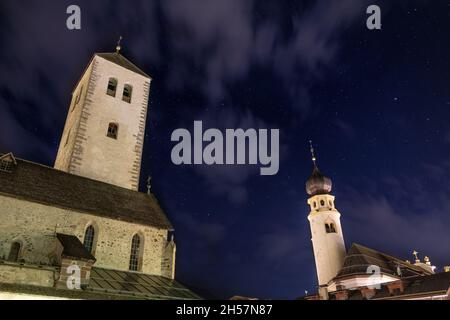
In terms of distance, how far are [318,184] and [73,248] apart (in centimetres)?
4762

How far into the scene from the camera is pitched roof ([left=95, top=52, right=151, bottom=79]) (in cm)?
3385

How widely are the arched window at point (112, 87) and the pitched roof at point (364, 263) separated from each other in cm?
3661

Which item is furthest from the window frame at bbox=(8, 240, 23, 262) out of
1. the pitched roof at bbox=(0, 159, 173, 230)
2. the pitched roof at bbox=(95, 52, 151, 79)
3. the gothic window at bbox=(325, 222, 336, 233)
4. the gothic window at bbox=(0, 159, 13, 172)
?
the gothic window at bbox=(325, 222, 336, 233)

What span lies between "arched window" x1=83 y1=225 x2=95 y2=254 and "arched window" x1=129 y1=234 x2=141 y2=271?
2597 millimetres

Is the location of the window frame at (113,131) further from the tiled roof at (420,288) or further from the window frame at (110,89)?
the tiled roof at (420,288)

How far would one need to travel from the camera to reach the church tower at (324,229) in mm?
52875

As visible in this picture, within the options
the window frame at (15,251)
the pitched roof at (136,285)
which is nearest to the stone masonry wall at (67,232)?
the window frame at (15,251)

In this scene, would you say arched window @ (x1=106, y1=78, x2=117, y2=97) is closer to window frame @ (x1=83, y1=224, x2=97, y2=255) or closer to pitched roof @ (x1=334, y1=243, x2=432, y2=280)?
window frame @ (x1=83, y1=224, x2=97, y2=255)

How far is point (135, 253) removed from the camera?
2214cm

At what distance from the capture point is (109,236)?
21156 mm

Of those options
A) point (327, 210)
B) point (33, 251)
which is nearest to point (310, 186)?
point (327, 210)
